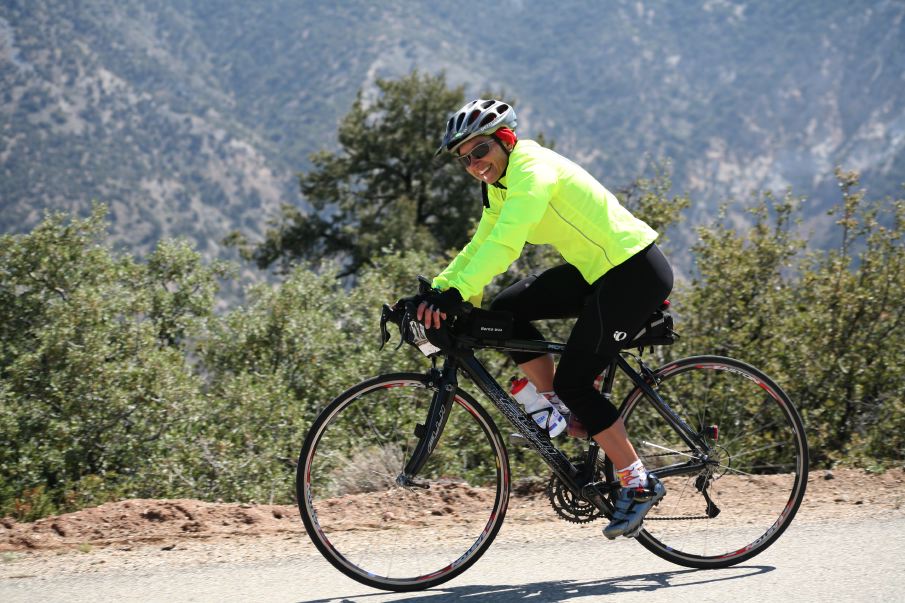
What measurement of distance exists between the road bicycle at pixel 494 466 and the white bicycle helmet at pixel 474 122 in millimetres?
759

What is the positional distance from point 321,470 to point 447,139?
2.08 m

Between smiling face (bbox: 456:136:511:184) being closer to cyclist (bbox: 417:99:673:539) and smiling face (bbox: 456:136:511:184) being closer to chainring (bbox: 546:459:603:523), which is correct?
cyclist (bbox: 417:99:673:539)

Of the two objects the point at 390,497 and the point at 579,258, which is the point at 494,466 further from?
the point at 579,258

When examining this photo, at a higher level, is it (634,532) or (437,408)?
(437,408)

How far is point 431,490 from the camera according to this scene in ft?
17.3

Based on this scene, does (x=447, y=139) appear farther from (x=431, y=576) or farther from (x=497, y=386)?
(x=431, y=576)

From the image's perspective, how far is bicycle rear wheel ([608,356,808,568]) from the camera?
468 centimetres

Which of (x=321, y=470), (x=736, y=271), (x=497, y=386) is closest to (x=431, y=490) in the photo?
(x=321, y=470)

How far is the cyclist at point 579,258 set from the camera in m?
4.08

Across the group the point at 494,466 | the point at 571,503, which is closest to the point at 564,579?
the point at 571,503

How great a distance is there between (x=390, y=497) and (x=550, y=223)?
6.29 feet

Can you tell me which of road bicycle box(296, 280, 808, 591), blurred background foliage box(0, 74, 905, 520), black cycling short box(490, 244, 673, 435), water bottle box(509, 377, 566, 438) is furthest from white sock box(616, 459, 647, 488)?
blurred background foliage box(0, 74, 905, 520)

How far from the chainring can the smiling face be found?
1568 millimetres

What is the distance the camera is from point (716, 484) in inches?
195
